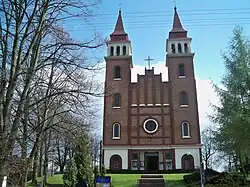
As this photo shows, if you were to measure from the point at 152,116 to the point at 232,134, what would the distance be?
1955 centimetres

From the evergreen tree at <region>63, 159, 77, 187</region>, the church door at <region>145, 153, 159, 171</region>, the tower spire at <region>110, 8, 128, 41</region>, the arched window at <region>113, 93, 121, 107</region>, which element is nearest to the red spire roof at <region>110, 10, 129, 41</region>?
the tower spire at <region>110, 8, 128, 41</region>

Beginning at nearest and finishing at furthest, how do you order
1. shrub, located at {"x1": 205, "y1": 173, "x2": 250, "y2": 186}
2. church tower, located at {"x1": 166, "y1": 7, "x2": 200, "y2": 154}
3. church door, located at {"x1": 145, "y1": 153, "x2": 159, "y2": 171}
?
shrub, located at {"x1": 205, "y1": 173, "x2": 250, "y2": 186} → church door, located at {"x1": 145, "y1": 153, "x2": 159, "y2": 171} → church tower, located at {"x1": 166, "y1": 7, "x2": 200, "y2": 154}

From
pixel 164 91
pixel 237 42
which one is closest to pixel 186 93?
pixel 164 91

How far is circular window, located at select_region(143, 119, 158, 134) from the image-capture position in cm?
3556

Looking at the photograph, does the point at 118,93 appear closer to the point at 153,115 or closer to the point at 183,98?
the point at 153,115

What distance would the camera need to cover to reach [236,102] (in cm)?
1767

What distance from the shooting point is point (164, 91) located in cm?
3706

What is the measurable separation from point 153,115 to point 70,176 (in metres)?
16.9

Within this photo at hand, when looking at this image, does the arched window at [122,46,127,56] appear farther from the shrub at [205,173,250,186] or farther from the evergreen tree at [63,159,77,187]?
the shrub at [205,173,250,186]

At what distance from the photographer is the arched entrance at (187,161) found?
3341 centimetres

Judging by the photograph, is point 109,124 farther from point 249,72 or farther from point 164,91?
point 249,72

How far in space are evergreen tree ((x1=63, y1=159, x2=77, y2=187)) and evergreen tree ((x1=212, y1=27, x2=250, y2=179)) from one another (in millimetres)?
10401

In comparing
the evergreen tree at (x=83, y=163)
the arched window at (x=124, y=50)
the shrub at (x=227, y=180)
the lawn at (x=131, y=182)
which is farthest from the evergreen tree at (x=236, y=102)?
the arched window at (x=124, y=50)

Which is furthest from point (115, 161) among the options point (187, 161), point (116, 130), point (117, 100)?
point (187, 161)
